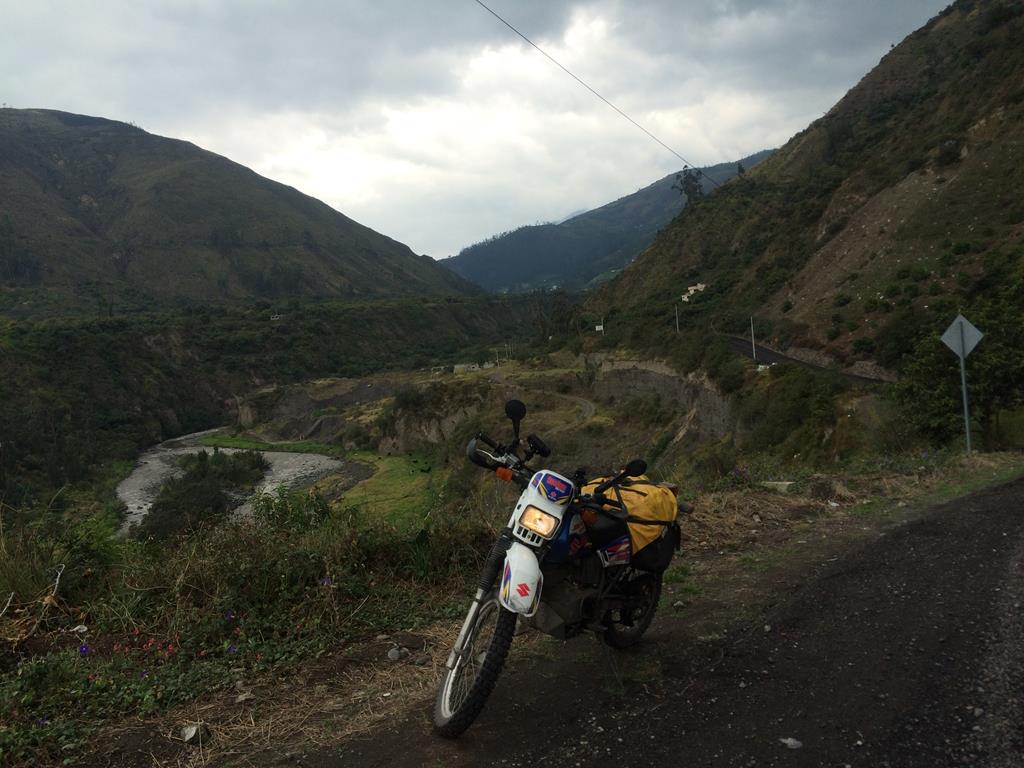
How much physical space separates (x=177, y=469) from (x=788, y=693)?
68.3 metres

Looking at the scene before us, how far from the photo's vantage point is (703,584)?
500 cm

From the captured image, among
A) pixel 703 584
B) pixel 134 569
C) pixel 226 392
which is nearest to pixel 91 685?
pixel 134 569

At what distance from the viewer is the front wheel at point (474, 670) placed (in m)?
2.90

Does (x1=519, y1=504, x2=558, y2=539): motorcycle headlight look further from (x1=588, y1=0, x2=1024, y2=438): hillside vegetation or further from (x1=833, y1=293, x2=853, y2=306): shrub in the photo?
(x1=833, y1=293, x2=853, y2=306): shrub

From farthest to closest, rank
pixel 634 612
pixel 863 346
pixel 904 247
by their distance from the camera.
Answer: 1. pixel 904 247
2. pixel 863 346
3. pixel 634 612

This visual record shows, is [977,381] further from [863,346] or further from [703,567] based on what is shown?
[863,346]

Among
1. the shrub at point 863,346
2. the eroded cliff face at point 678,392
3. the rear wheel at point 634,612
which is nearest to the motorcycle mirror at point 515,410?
the rear wheel at point 634,612

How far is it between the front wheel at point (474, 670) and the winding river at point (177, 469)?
1827 inches

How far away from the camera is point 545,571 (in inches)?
131

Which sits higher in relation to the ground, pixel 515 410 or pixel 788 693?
pixel 515 410

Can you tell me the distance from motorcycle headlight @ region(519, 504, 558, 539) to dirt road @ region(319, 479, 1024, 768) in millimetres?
841

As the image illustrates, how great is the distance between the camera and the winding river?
52.3 meters

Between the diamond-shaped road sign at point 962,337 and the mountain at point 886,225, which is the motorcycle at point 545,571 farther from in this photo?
the mountain at point 886,225

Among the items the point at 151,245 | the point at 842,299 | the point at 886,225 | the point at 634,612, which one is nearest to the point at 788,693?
the point at 634,612
